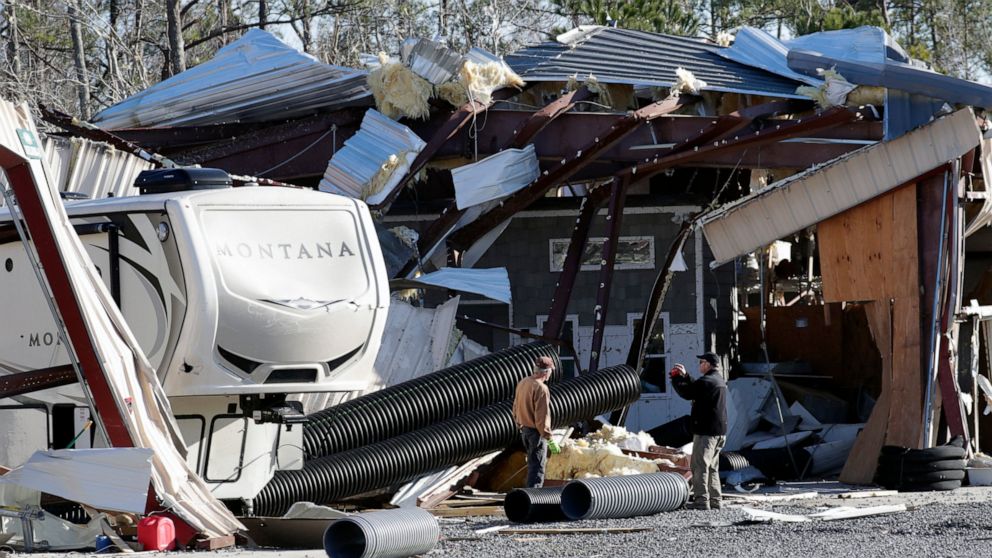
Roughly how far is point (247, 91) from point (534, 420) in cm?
804

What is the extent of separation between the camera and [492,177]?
58.3 feet

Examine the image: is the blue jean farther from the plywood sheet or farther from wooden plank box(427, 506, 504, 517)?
the plywood sheet

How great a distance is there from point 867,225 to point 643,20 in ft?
48.8

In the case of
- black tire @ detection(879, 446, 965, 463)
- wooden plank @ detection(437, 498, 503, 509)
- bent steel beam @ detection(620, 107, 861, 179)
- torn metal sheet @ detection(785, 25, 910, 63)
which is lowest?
wooden plank @ detection(437, 498, 503, 509)

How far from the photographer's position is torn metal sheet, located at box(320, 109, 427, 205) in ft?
58.0

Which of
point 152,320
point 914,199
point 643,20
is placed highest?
point 643,20

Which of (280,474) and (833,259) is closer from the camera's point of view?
(280,474)

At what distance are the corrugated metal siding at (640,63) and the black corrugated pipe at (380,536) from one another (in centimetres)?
1007

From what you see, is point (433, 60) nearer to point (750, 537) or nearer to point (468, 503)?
point (468, 503)

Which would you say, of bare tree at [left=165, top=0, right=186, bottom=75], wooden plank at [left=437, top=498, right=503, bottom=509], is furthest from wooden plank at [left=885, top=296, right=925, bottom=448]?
bare tree at [left=165, top=0, right=186, bottom=75]

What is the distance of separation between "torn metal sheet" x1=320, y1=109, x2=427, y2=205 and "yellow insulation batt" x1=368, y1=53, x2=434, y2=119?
0.64 ft

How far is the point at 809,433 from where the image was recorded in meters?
18.6

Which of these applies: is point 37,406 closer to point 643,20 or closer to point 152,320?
point 152,320

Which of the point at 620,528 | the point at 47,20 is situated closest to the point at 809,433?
the point at 620,528
